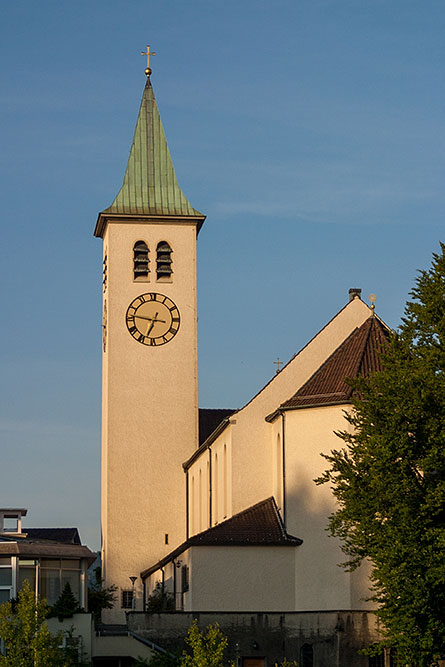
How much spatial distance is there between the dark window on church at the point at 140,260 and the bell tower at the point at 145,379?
5cm

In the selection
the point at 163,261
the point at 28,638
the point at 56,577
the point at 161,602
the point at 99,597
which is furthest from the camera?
the point at 163,261

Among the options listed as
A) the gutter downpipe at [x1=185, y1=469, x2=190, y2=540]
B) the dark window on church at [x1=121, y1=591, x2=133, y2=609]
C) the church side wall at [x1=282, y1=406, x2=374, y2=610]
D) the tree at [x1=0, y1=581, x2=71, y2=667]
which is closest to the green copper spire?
the gutter downpipe at [x1=185, y1=469, x2=190, y2=540]

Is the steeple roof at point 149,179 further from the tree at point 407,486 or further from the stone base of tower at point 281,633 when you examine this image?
the tree at point 407,486

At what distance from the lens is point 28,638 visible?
3441 centimetres

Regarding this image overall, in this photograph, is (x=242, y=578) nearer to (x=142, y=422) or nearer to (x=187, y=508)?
(x=187, y=508)

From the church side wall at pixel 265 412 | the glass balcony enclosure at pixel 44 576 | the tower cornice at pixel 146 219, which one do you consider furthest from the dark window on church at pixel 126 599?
the tower cornice at pixel 146 219

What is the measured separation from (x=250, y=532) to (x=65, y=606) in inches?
325

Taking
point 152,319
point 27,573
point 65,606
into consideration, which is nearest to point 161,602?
point 65,606

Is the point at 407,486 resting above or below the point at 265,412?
below

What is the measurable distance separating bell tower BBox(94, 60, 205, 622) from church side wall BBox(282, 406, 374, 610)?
16.3 metres

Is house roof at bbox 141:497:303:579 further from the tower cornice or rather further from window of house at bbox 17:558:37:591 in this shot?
the tower cornice

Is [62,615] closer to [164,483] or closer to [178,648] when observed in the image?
[178,648]

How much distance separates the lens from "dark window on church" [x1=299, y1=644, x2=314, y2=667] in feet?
136

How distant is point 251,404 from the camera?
165 feet
